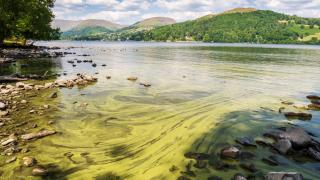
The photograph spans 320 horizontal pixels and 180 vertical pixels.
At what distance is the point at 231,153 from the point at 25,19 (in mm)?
78137

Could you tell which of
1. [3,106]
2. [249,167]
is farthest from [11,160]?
[249,167]

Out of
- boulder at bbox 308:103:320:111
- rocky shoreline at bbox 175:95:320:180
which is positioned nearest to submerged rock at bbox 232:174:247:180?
rocky shoreline at bbox 175:95:320:180

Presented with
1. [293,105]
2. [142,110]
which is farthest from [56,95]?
[293,105]

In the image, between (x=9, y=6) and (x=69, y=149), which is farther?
(x=9, y=6)

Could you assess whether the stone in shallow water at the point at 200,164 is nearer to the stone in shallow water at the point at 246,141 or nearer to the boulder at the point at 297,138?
the stone in shallow water at the point at 246,141

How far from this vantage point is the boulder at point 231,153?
35.9 ft

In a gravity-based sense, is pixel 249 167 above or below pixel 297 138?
below

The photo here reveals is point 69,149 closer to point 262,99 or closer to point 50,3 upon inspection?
point 262,99

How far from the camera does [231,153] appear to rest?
1102 cm

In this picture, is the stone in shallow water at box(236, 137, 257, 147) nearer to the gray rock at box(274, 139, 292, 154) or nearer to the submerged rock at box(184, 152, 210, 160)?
the gray rock at box(274, 139, 292, 154)

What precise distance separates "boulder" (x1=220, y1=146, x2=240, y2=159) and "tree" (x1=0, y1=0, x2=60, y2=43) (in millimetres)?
71891

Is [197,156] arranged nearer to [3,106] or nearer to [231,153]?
[231,153]

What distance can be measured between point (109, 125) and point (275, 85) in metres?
19.0

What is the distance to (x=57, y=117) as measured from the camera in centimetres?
1578
